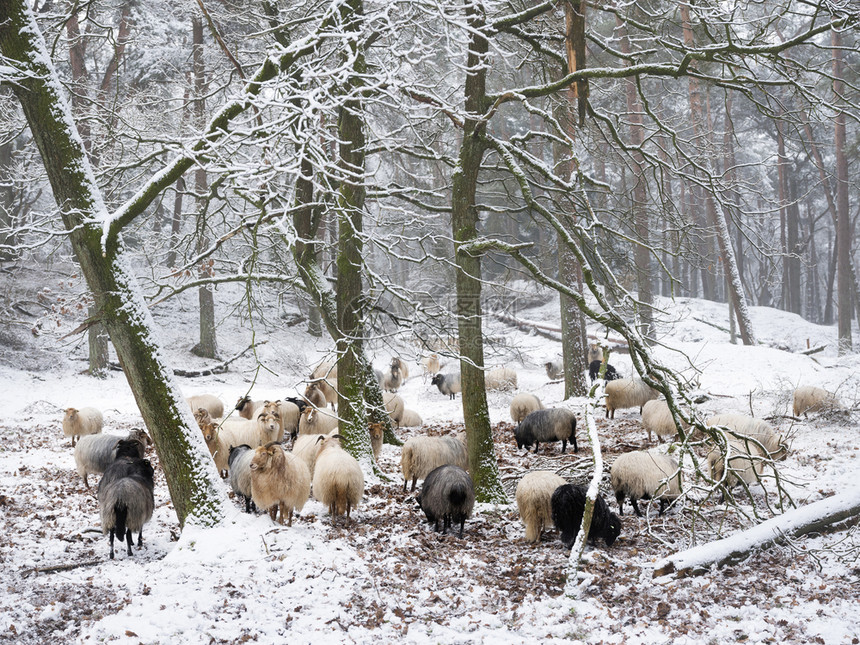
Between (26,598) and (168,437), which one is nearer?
(26,598)

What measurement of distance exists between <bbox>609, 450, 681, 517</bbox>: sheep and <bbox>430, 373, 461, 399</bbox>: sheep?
11460 millimetres

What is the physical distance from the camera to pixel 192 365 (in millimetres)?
21484

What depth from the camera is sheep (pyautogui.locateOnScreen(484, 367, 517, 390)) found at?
60.1 ft

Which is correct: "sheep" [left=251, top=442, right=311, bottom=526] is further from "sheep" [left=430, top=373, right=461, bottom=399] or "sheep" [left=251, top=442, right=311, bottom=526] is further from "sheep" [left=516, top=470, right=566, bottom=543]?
"sheep" [left=430, top=373, right=461, bottom=399]

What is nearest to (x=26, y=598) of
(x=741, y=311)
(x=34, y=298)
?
(x=34, y=298)

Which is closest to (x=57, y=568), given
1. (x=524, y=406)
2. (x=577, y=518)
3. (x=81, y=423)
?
(x=577, y=518)

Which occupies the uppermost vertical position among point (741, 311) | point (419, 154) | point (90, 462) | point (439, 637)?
point (419, 154)

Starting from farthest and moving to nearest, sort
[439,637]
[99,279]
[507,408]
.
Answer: [507,408], [99,279], [439,637]

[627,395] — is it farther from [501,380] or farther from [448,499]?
[448,499]

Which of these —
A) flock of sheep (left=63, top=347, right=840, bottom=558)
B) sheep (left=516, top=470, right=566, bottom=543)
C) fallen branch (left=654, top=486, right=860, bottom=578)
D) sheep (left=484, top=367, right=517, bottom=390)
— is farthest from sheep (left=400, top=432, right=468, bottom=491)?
sheep (left=484, top=367, right=517, bottom=390)

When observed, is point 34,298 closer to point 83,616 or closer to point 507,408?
point 507,408

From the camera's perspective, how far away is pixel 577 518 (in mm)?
6965

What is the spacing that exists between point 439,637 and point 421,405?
14.0 m

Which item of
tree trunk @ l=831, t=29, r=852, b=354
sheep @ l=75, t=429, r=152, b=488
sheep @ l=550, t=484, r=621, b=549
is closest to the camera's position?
sheep @ l=550, t=484, r=621, b=549
